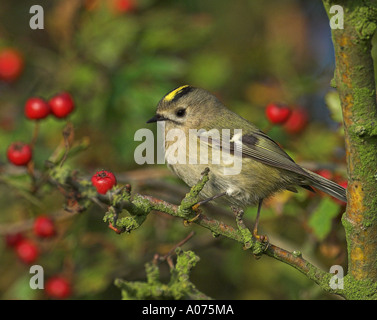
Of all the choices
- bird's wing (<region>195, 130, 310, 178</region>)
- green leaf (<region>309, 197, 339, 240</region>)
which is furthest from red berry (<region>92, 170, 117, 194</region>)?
green leaf (<region>309, 197, 339, 240</region>)

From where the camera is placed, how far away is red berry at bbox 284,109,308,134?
11.1 ft

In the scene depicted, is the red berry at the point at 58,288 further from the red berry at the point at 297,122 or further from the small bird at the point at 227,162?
the red berry at the point at 297,122

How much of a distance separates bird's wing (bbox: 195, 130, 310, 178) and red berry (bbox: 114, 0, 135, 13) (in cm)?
143

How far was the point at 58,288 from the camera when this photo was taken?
291cm

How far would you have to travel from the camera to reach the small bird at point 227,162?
246cm

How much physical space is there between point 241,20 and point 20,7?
1.89 m

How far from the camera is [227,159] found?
251 cm

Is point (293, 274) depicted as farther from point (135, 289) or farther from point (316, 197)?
point (135, 289)

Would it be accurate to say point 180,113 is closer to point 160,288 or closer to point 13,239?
point 13,239

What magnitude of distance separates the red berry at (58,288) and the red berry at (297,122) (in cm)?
166

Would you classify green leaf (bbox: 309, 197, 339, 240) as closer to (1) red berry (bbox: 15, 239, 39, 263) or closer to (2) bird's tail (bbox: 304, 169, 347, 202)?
(2) bird's tail (bbox: 304, 169, 347, 202)

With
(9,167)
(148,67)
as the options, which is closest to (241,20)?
(148,67)

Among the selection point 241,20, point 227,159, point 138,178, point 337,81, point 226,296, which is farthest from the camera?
point 241,20

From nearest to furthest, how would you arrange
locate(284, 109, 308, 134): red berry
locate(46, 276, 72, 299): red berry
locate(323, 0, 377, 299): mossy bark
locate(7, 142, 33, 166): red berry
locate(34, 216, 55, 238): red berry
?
locate(323, 0, 377, 299): mossy bark → locate(7, 142, 33, 166): red berry → locate(34, 216, 55, 238): red berry → locate(46, 276, 72, 299): red berry → locate(284, 109, 308, 134): red berry
